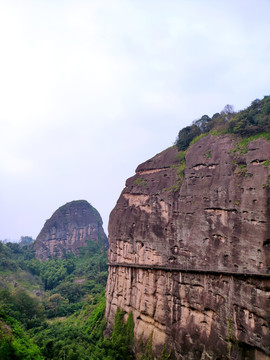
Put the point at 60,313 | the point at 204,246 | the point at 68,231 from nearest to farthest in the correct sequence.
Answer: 1. the point at 204,246
2. the point at 60,313
3. the point at 68,231

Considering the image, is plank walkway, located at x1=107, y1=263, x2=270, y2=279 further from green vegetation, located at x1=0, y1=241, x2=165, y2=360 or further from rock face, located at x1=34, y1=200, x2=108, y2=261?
rock face, located at x1=34, y1=200, x2=108, y2=261

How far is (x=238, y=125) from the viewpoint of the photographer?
1692 cm

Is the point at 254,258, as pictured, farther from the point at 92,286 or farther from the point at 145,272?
the point at 92,286

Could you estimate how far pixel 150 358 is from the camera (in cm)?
1587

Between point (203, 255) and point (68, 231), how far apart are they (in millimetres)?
51485

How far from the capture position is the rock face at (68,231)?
196 ft

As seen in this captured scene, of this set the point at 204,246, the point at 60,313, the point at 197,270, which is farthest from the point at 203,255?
the point at 60,313

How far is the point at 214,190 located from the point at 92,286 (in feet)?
110

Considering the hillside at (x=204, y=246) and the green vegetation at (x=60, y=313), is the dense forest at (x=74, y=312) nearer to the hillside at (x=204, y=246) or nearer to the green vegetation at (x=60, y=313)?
the green vegetation at (x=60, y=313)

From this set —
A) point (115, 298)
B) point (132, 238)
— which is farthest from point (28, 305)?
point (132, 238)

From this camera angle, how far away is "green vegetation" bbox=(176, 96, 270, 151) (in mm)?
15922

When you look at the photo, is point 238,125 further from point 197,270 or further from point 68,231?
point 68,231

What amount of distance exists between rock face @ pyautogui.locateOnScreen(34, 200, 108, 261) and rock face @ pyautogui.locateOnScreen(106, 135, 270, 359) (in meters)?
41.6

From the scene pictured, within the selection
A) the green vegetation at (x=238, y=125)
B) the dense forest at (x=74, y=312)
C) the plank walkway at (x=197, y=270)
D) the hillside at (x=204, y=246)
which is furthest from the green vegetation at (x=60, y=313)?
the green vegetation at (x=238, y=125)
